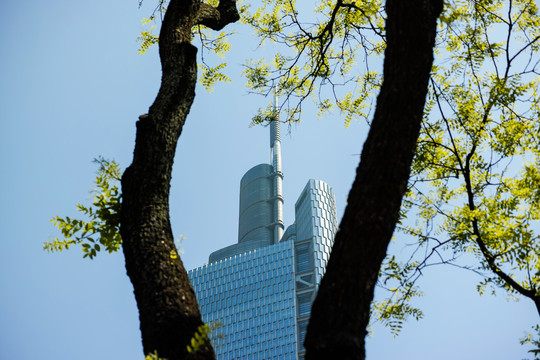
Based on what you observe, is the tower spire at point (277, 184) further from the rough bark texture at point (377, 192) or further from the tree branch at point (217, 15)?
the rough bark texture at point (377, 192)

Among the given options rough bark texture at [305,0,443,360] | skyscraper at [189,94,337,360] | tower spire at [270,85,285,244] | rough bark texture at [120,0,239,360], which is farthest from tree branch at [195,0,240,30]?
tower spire at [270,85,285,244]

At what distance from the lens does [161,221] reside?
10.4 ft

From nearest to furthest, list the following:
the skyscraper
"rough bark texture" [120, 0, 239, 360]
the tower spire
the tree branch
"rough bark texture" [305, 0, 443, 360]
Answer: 1. "rough bark texture" [305, 0, 443, 360]
2. "rough bark texture" [120, 0, 239, 360]
3. the tree branch
4. the skyscraper
5. the tower spire

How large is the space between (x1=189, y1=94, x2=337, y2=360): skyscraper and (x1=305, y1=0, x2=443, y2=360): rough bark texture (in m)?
111

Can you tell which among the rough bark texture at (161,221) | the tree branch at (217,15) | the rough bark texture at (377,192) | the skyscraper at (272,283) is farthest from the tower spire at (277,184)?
the rough bark texture at (377,192)

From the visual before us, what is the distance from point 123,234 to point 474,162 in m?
5.18

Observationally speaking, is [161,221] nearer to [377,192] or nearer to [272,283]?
[377,192]

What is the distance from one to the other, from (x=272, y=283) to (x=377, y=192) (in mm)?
127140

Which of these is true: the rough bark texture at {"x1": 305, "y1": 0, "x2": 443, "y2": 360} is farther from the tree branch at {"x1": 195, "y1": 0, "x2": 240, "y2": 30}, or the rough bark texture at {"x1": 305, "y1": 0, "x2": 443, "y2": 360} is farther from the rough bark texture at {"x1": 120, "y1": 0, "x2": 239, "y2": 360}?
the tree branch at {"x1": 195, "y1": 0, "x2": 240, "y2": 30}

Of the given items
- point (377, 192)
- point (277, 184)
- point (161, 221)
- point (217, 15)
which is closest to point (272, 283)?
point (277, 184)

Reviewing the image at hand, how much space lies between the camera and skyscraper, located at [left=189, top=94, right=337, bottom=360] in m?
120

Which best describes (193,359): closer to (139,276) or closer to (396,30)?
(139,276)

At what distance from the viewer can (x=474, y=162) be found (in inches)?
268

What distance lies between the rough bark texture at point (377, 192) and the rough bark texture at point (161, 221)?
720 millimetres
